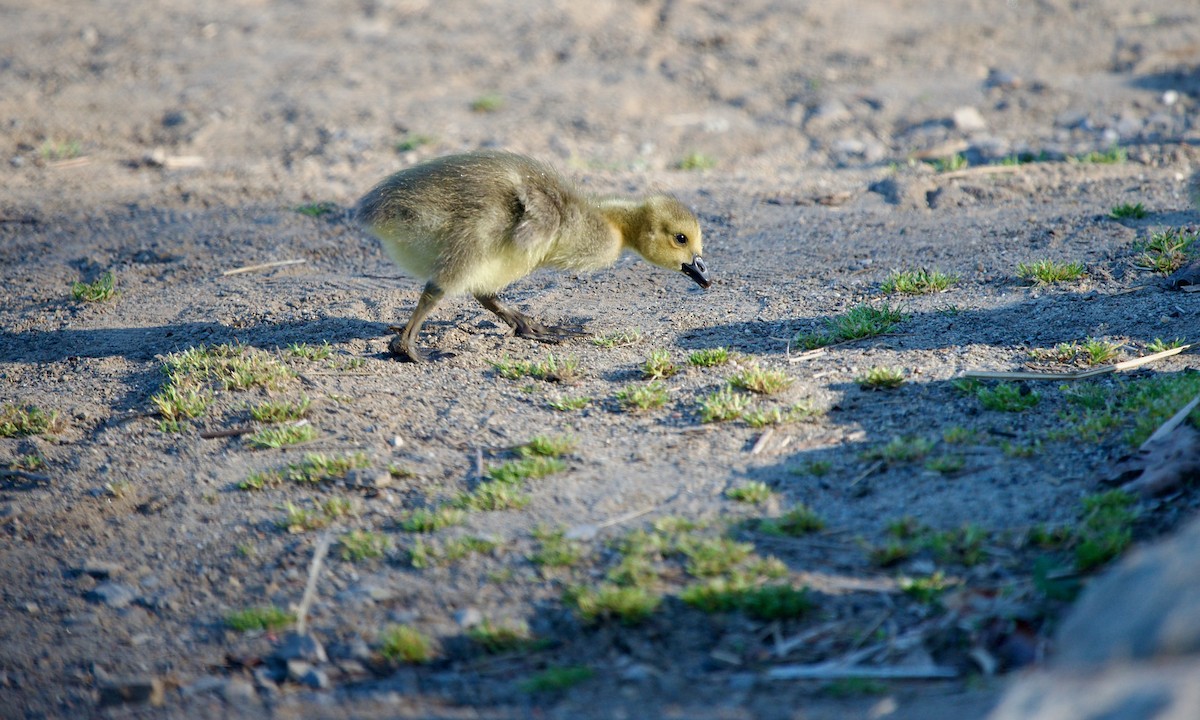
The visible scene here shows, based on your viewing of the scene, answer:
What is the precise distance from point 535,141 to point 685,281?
4.59m

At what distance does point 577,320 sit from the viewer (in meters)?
7.42

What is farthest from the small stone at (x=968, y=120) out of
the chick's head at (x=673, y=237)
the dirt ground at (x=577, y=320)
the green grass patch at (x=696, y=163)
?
the chick's head at (x=673, y=237)

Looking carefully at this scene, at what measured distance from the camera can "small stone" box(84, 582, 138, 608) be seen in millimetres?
4770

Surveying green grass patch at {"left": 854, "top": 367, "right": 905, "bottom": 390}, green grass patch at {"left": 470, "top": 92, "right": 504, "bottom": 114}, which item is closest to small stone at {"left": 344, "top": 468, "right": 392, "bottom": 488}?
green grass patch at {"left": 854, "top": 367, "right": 905, "bottom": 390}

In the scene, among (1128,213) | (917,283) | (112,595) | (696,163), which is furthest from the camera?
(696,163)

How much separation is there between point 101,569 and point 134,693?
107cm

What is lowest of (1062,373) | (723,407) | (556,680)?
(556,680)

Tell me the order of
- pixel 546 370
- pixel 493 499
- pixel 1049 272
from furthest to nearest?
pixel 1049 272 → pixel 546 370 → pixel 493 499

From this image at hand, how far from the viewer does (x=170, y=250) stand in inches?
358

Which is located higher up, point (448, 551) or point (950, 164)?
point (950, 164)

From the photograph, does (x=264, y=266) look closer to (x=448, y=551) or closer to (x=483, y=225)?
(x=483, y=225)

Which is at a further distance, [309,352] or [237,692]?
[309,352]

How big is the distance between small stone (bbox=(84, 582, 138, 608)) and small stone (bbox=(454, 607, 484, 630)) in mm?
1590

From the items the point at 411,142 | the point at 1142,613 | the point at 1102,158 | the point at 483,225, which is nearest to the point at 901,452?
→ the point at 1142,613
